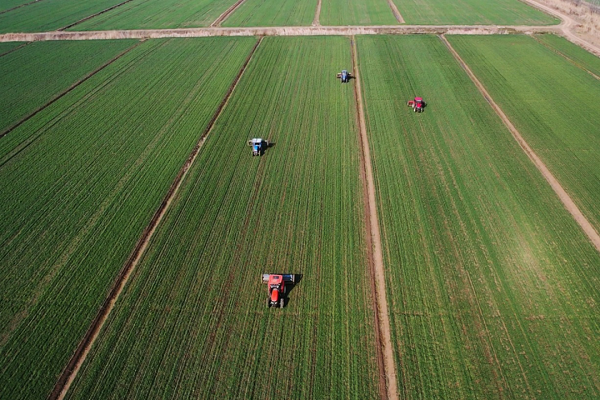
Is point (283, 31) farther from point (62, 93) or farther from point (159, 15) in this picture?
point (62, 93)

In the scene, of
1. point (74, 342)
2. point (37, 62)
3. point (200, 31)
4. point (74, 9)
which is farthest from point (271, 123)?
point (74, 9)

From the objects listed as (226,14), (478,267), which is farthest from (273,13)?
(478,267)

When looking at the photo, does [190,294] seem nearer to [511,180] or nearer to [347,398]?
[347,398]

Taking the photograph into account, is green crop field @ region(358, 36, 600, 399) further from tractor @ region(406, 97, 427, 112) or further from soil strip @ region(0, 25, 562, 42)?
soil strip @ region(0, 25, 562, 42)

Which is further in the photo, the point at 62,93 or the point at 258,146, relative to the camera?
the point at 62,93

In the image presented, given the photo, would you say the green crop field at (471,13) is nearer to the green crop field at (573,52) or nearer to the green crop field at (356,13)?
the green crop field at (356,13)

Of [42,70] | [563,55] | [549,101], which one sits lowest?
[42,70]
